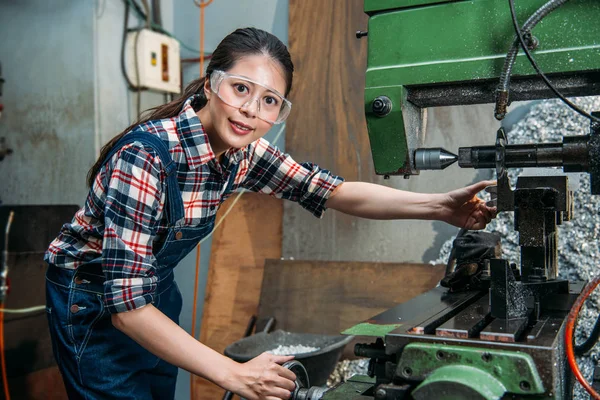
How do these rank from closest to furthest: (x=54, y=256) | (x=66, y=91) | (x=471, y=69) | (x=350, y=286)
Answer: (x=471, y=69)
(x=54, y=256)
(x=350, y=286)
(x=66, y=91)

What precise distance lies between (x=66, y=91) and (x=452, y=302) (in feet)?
6.56

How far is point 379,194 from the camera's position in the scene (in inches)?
54.7

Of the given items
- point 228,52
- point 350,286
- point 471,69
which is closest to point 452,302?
point 471,69

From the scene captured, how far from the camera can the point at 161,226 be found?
1.11m

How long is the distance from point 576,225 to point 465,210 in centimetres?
63

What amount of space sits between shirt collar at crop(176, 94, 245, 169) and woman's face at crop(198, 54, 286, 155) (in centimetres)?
3

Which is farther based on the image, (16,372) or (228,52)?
(16,372)

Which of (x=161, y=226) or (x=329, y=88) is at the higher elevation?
(x=329, y=88)

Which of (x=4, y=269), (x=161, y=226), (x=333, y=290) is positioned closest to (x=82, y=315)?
(x=161, y=226)

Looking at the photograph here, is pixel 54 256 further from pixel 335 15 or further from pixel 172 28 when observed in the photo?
pixel 172 28

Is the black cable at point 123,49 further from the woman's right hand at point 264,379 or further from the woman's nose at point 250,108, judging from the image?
the woman's right hand at point 264,379

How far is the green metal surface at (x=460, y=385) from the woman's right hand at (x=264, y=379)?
28cm

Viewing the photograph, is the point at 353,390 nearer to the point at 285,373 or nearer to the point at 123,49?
the point at 285,373

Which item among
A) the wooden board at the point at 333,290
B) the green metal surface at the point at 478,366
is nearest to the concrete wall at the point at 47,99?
the wooden board at the point at 333,290
